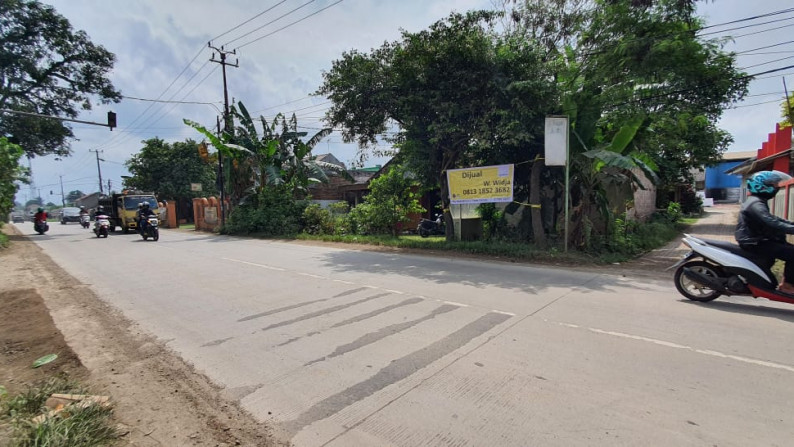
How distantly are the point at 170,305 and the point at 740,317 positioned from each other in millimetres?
8218

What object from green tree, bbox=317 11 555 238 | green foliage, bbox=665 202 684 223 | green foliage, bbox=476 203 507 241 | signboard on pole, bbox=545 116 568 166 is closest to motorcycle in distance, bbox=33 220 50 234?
green tree, bbox=317 11 555 238

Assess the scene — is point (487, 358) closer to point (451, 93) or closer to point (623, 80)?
point (451, 93)

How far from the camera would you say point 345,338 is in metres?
4.55

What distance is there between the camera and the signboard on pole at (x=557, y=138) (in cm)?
958

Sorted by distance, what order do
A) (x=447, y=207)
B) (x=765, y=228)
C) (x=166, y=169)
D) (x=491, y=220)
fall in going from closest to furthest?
1. (x=765, y=228)
2. (x=447, y=207)
3. (x=491, y=220)
4. (x=166, y=169)

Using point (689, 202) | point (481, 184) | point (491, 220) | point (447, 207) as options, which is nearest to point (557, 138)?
point (481, 184)

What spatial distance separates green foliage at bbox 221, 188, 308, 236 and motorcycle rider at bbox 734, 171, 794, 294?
16.4m

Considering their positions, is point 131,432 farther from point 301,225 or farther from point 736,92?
point 736,92

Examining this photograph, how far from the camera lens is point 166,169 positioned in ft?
117

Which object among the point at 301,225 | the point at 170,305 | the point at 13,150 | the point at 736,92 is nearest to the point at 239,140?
the point at 301,225

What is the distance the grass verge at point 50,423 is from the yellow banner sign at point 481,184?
10356 millimetres

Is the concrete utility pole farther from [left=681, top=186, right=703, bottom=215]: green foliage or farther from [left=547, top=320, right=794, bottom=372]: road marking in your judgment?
[left=681, top=186, right=703, bottom=215]: green foliage

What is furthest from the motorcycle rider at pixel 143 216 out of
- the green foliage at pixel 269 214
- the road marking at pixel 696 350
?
the road marking at pixel 696 350

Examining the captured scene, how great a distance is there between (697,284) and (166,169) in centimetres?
3966
